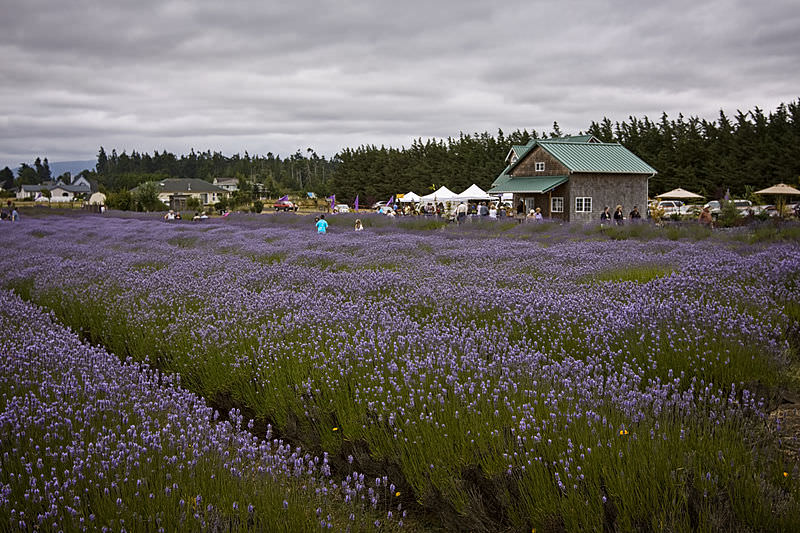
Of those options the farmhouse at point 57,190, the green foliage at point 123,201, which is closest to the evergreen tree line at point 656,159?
the green foliage at point 123,201

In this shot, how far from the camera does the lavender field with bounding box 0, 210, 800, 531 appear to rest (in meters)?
2.58

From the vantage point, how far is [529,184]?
1326 inches

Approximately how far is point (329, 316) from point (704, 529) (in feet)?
12.1

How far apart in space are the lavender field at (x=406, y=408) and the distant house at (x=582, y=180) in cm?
2467

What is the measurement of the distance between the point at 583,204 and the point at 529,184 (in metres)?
3.32

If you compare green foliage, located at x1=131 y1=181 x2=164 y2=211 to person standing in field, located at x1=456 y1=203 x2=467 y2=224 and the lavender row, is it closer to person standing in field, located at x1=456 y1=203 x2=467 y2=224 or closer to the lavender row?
person standing in field, located at x1=456 y1=203 x2=467 y2=224

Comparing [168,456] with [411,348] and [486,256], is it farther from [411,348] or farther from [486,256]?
[486,256]

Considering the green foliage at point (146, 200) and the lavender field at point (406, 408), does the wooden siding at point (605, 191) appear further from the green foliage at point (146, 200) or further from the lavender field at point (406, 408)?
the green foliage at point (146, 200)

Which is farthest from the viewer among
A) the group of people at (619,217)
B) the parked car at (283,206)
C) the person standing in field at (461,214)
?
the parked car at (283,206)

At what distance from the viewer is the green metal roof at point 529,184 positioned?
31.6 meters

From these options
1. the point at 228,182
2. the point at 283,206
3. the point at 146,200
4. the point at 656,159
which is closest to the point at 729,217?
the point at 656,159

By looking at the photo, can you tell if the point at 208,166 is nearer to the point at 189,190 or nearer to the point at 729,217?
the point at 189,190

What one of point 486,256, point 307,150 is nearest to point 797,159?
point 486,256

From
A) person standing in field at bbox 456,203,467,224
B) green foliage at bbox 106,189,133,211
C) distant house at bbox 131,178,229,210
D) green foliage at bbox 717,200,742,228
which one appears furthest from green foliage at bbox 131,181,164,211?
distant house at bbox 131,178,229,210
